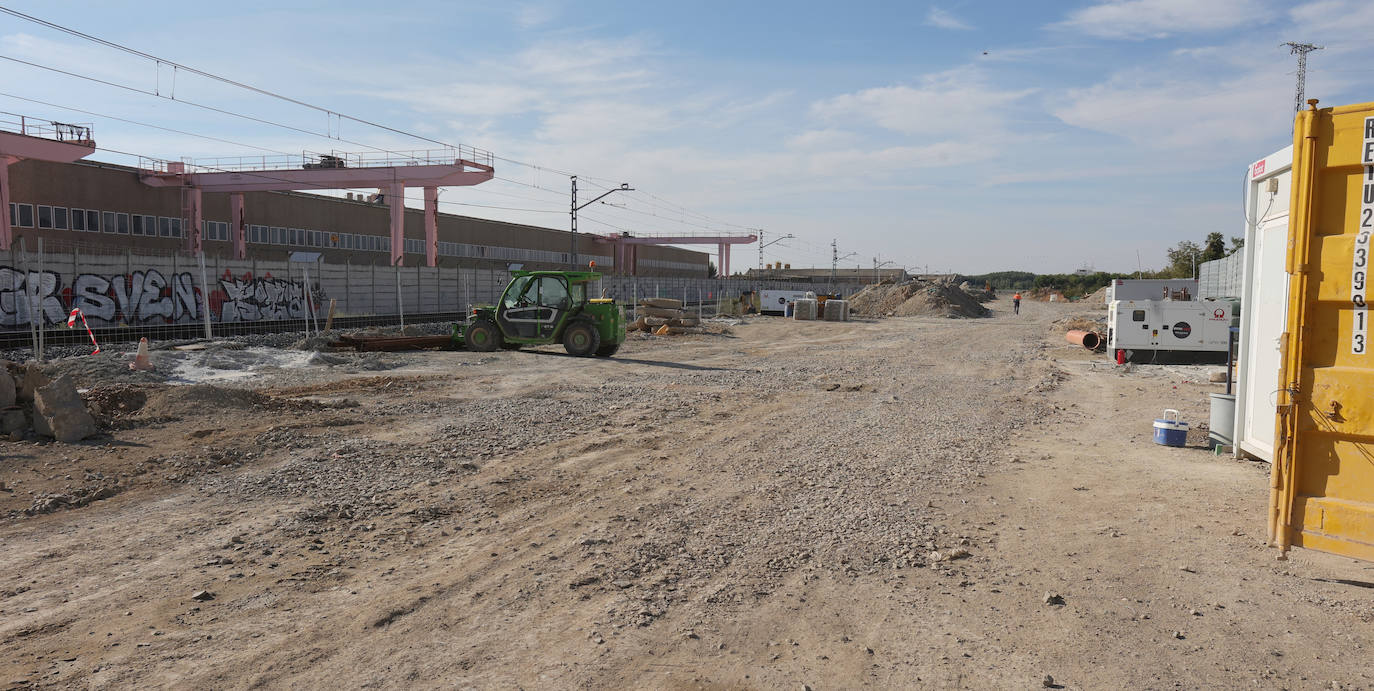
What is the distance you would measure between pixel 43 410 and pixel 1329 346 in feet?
35.9

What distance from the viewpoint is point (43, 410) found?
8312mm

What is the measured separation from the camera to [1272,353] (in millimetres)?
7371

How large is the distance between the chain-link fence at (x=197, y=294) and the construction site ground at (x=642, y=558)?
456 inches

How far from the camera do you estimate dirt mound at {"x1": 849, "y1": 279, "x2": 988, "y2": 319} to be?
167 feet

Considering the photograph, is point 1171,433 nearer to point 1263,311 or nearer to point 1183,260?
point 1263,311

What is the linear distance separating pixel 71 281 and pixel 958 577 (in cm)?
2504

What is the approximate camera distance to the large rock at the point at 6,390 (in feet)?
27.7

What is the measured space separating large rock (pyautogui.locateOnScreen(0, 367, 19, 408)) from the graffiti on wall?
12.6 metres

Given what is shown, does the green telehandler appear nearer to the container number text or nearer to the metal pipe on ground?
the metal pipe on ground

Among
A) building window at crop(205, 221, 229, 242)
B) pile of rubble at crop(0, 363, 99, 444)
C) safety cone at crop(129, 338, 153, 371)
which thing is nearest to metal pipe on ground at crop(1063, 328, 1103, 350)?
safety cone at crop(129, 338, 153, 371)

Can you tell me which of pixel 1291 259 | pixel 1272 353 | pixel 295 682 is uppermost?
pixel 1291 259

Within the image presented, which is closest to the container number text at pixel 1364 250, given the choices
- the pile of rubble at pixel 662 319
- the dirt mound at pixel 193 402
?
the dirt mound at pixel 193 402

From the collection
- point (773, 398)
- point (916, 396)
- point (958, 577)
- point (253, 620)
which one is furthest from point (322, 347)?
point (958, 577)

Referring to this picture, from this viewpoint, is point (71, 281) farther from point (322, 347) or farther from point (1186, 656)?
point (1186, 656)
